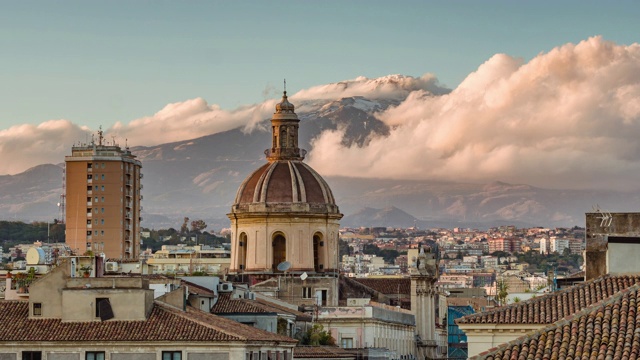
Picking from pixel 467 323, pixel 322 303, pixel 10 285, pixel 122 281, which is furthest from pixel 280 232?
pixel 467 323

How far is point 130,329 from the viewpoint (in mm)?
72000

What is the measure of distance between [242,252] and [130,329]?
6914 centimetres

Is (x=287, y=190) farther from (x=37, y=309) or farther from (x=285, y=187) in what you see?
(x=37, y=309)

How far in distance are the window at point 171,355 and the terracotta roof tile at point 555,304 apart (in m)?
13.4

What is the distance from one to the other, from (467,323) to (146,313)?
1645 cm

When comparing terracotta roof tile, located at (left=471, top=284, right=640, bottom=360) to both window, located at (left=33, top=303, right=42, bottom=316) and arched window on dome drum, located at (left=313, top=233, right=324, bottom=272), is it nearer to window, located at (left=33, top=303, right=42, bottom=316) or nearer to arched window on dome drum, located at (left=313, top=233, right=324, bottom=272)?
window, located at (left=33, top=303, right=42, bottom=316)

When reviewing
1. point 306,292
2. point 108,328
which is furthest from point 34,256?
point 108,328

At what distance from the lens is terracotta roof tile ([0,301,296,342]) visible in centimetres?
7112

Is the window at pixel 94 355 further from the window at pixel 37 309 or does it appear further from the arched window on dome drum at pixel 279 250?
the arched window on dome drum at pixel 279 250

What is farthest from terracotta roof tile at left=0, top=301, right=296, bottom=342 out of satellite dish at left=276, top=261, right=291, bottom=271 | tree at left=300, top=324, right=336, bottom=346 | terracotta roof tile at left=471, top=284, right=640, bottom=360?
satellite dish at left=276, top=261, right=291, bottom=271

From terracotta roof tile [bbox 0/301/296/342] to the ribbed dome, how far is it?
64.3m

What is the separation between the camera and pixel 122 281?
74.2 meters

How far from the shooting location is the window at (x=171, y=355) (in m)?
70.7

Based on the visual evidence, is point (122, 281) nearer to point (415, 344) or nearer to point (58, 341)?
point (58, 341)
